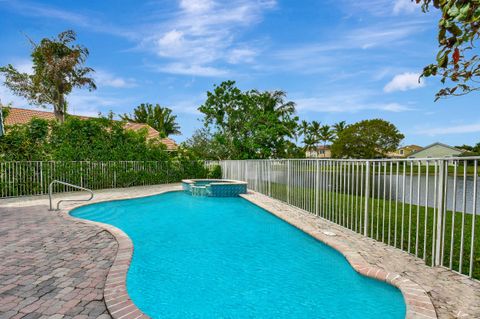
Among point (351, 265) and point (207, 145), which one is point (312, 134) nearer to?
point (207, 145)

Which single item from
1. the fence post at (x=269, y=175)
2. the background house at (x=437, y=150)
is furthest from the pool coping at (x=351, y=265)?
the background house at (x=437, y=150)

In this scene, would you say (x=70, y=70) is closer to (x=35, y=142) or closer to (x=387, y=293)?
(x=35, y=142)

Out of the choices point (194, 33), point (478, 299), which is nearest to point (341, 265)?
point (478, 299)

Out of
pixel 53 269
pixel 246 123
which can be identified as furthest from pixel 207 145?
pixel 53 269

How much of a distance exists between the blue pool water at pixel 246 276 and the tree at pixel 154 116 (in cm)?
3448

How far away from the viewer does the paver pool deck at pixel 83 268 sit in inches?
126

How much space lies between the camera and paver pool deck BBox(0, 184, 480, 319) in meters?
3.20

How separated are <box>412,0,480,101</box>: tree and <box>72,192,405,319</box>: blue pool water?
8.49 feet

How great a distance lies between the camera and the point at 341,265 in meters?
4.86

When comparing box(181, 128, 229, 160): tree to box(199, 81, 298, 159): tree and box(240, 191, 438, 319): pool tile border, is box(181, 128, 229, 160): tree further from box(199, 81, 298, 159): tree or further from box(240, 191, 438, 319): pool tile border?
box(240, 191, 438, 319): pool tile border

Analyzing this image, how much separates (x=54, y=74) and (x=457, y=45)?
34.1 meters

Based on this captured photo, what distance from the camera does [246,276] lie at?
186 inches

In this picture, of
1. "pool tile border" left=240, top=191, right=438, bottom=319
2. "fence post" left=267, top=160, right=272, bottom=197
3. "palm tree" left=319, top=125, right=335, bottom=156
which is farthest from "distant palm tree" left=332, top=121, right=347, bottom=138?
"pool tile border" left=240, top=191, right=438, bottom=319

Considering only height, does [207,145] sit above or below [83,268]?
above
